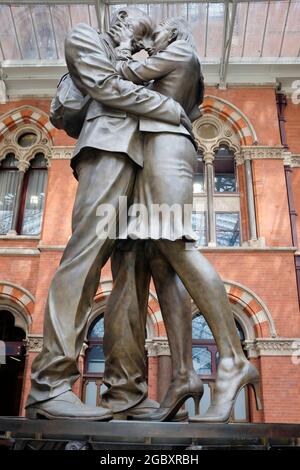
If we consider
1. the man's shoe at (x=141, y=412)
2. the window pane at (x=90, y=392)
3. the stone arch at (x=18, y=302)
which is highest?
the stone arch at (x=18, y=302)

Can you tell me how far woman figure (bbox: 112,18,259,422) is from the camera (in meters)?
2.03

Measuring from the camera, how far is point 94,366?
9.72 metres

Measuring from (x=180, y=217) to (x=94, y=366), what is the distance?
811cm

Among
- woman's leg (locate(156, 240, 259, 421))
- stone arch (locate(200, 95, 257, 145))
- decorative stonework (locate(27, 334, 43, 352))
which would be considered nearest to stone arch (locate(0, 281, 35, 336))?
decorative stonework (locate(27, 334, 43, 352))

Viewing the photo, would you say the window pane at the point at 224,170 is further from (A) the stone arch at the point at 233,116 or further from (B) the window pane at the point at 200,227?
(B) the window pane at the point at 200,227

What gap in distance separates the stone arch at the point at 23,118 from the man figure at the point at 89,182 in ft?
31.6

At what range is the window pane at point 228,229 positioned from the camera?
1067cm

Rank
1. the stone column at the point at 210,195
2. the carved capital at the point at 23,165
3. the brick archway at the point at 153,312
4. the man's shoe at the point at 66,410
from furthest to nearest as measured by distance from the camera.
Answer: the carved capital at the point at 23,165
the stone column at the point at 210,195
the brick archway at the point at 153,312
the man's shoe at the point at 66,410

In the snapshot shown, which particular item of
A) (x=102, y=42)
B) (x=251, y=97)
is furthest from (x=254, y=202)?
(x=102, y=42)

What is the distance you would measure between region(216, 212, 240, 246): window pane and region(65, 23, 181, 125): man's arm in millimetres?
8434

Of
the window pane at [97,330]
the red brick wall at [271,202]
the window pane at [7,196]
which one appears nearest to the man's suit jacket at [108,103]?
the window pane at [97,330]

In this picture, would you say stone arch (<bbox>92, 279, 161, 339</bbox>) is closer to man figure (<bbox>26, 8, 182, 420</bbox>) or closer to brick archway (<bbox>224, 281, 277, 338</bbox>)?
brick archway (<bbox>224, 281, 277, 338</bbox>)

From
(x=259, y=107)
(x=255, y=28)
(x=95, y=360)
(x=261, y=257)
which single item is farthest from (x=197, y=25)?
(x=95, y=360)
